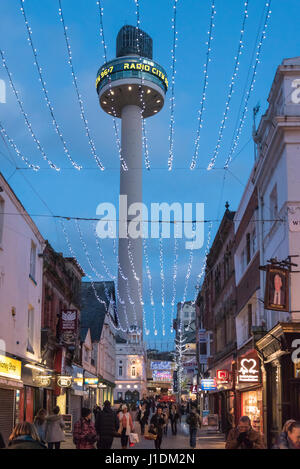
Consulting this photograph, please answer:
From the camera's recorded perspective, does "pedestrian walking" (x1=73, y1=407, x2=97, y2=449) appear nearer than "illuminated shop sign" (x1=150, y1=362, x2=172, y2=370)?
Yes

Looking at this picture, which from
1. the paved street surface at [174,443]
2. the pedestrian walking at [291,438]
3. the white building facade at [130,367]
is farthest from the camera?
the white building facade at [130,367]

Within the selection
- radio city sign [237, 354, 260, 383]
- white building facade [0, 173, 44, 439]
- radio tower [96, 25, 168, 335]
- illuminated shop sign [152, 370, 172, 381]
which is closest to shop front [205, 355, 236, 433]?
radio city sign [237, 354, 260, 383]

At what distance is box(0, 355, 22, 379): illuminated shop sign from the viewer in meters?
20.7

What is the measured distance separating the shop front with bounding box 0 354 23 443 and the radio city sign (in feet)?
25.1

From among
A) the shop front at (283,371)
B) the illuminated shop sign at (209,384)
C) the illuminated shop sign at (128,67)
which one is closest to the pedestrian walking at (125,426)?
the shop front at (283,371)

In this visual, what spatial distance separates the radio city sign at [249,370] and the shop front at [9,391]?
25.1 feet

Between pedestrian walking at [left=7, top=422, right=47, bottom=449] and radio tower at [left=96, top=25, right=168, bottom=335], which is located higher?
radio tower at [left=96, top=25, right=168, bottom=335]

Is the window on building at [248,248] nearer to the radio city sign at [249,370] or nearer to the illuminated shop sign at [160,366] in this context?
the radio city sign at [249,370]

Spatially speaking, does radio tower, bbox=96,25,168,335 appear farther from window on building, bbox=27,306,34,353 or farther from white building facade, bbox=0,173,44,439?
white building facade, bbox=0,173,44,439

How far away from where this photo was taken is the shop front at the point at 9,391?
20.8 m

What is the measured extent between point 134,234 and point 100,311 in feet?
83.2

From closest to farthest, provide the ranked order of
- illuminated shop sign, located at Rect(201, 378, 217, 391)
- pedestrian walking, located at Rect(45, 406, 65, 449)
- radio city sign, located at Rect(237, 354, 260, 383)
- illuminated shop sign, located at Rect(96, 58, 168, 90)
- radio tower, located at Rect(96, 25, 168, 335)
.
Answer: pedestrian walking, located at Rect(45, 406, 65, 449) → radio city sign, located at Rect(237, 354, 260, 383) → illuminated shop sign, located at Rect(201, 378, 217, 391) → radio tower, located at Rect(96, 25, 168, 335) → illuminated shop sign, located at Rect(96, 58, 168, 90)
